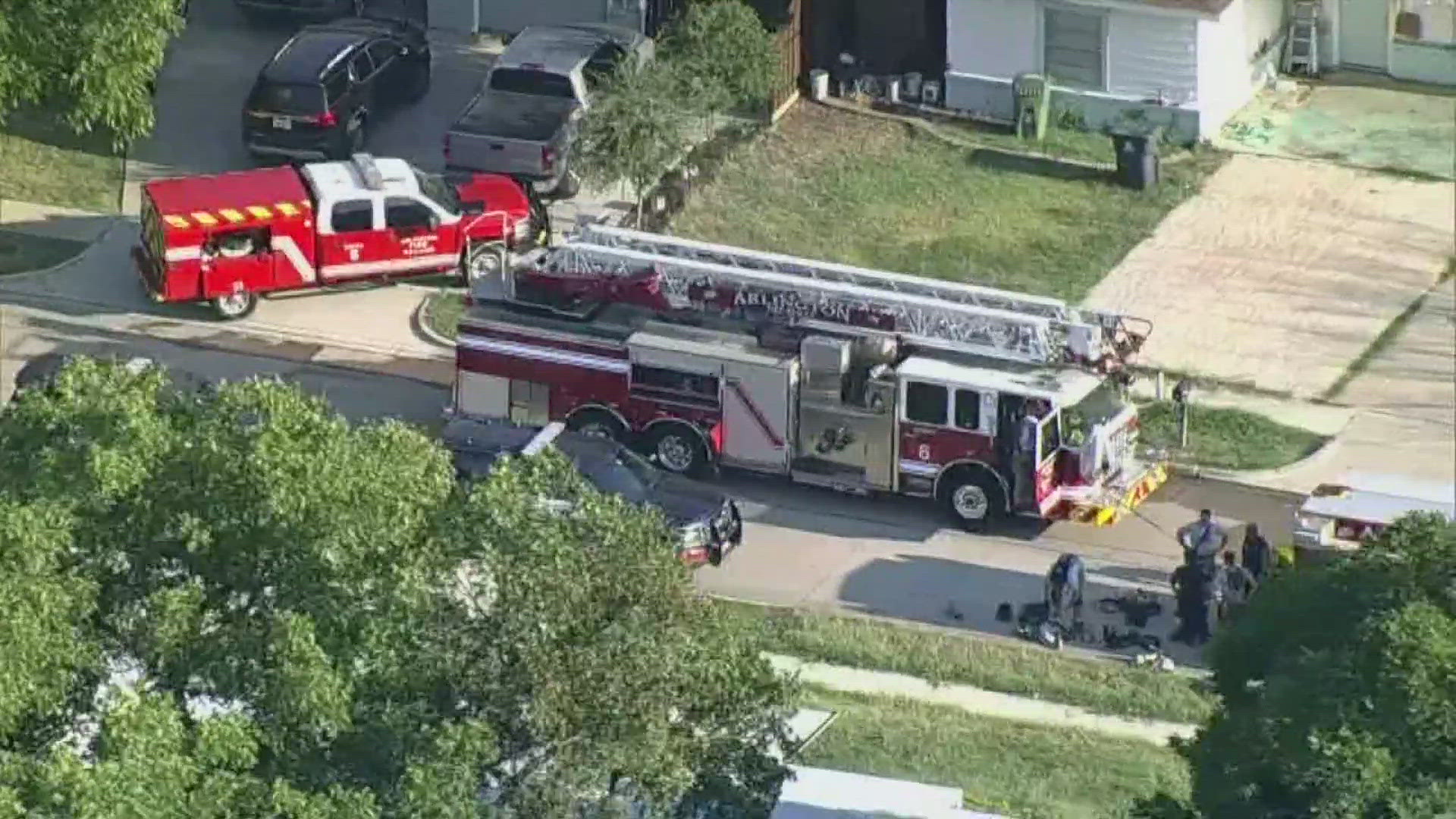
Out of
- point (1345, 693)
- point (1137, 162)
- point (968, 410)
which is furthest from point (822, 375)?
point (1345, 693)

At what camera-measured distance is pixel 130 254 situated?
116ft

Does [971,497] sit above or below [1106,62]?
below

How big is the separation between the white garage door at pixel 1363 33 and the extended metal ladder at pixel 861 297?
1104cm

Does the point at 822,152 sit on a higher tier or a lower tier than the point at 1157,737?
higher

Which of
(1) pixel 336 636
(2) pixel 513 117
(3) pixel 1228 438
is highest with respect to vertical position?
(2) pixel 513 117

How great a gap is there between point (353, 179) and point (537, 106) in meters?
3.55

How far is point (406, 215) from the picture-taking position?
3416 centimetres

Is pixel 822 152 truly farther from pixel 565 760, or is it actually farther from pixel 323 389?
pixel 565 760

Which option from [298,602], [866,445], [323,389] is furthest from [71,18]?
[298,602]

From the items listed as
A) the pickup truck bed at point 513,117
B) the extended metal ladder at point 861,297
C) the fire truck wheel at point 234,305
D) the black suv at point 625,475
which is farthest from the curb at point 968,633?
the pickup truck bed at point 513,117

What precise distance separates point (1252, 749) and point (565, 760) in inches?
134

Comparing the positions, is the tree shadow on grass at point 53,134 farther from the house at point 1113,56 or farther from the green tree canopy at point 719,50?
the house at point 1113,56

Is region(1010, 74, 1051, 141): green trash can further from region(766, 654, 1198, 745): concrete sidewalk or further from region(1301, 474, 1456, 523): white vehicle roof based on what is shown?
region(766, 654, 1198, 745): concrete sidewalk

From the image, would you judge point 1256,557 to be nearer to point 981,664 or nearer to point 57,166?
point 981,664
